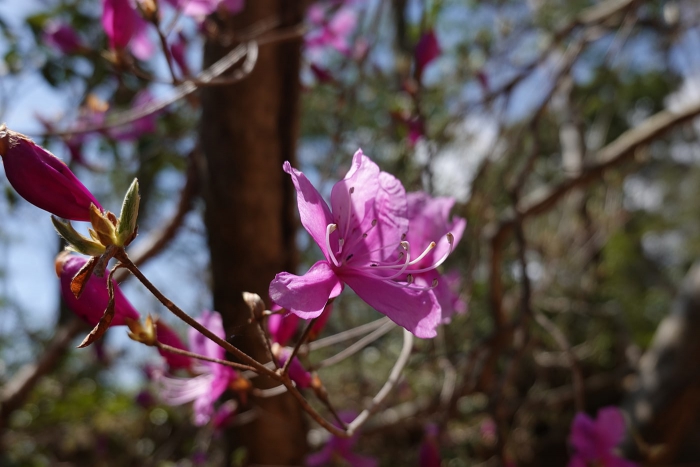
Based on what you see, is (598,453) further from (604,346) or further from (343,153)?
(604,346)

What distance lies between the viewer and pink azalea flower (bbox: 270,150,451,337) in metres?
0.60

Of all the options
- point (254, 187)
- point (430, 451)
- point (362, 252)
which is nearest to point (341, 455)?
A: point (430, 451)

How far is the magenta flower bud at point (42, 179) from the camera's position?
1.81ft

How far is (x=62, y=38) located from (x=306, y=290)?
4.76ft

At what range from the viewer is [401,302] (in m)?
0.64

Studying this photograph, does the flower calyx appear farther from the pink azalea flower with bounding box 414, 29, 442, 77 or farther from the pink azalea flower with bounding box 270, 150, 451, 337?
the pink azalea flower with bounding box 414, 29, 442, 77

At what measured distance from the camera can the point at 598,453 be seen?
4.23 ft

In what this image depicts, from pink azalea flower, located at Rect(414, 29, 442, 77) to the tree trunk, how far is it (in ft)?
1.11

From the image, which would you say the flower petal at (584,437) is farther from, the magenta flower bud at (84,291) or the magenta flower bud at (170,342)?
the magenta flower bud at (84,291)

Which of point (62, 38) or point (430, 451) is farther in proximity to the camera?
Result: point (62, 38)

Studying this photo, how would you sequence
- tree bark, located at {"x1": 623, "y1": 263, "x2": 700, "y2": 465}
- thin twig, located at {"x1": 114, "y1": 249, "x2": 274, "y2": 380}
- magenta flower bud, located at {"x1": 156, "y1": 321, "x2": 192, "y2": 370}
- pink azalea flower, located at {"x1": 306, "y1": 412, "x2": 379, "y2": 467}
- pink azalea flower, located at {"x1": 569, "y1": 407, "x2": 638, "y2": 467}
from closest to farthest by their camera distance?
thin twig, located at {"x1": 114, "y1": 249, "x2": 274, "y2": 380}
magenta flower bud, located at {"x1": 156, "y1": 321, "x2": 192, "y2": 370}
pink azalea flower, located at {"x1": 569, "y1": 407, "x2": 638, "y2": 467}
pink azalea flower, located at {"x1": 306, "y1": 412, "x2": 379, "y2": 467}
tree bark, located at {"x1": 623, "y1": 263, "x2": 700, "y2": 465}

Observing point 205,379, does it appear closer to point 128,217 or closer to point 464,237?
point 128,217

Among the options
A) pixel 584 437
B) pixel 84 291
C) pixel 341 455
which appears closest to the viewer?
pixel 84 291


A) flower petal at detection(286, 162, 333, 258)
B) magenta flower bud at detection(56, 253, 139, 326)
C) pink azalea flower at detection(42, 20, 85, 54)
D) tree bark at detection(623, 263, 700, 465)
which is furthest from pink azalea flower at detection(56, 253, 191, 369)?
tree bark at detection(623, 263, 700, 465)
